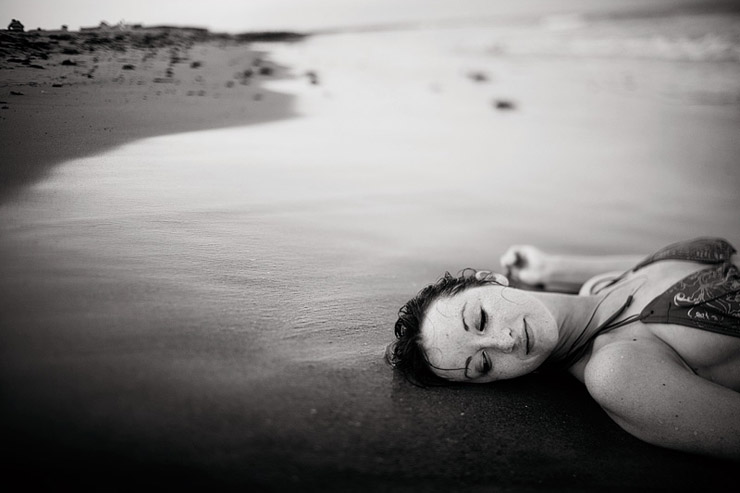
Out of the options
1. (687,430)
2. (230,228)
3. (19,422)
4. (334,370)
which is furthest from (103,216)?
(687,430)

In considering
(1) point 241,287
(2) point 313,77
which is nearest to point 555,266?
(2) point 313,77

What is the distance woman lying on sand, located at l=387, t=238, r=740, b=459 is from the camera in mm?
1064

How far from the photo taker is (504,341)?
123cm

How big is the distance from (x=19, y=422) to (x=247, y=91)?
97 centimetres

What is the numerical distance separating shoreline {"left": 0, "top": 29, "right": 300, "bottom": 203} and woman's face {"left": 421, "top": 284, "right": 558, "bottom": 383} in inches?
28.1

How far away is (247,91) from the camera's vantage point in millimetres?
1394

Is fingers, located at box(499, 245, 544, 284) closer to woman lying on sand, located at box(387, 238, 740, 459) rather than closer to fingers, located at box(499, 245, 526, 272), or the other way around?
fingers, located at box(499, 245, 526, 272)

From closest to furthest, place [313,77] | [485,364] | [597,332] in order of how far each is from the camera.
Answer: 1. [485,364]
2. [597,332]
3. [313,77]

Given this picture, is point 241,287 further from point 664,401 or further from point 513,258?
point 513,258

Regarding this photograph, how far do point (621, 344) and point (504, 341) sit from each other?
28cm

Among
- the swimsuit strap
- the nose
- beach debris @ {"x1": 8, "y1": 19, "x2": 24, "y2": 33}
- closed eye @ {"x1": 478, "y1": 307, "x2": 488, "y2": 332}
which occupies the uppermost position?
beach debris @ {"x1": 8, "y1": 19, "x2": 24, "y2": 33}

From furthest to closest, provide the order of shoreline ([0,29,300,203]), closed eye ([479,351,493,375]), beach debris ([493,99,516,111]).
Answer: beach debris ([493,99,516,111])
closed eye ([479,351,493,375])
shoreline ([0,29,300,203])

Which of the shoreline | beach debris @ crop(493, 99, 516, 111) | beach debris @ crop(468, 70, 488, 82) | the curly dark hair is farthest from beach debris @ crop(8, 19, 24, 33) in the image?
beach debris @ crop(468, 70, 488, 82)

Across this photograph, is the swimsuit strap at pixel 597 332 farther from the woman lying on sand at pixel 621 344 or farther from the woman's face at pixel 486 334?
the woman's face at pixel 486 334
